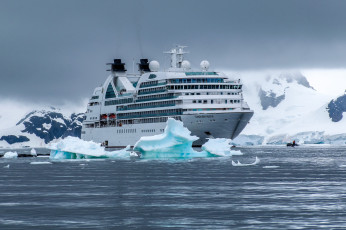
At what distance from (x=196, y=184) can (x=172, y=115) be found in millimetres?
84201

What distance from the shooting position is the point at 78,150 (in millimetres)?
76562

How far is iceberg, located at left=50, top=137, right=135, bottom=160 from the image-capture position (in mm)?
76500

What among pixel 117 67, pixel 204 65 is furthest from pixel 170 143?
pixel 117 67

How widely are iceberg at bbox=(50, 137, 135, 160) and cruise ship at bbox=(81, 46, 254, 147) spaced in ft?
126

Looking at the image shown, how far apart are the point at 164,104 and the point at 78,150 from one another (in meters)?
55.0

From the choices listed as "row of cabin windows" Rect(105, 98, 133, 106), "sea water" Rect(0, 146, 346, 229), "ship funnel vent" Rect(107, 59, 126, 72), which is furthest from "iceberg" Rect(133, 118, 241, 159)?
"ship funnel vent" Rect(107, 59, 126, 72)

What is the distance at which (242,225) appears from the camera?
2544cm

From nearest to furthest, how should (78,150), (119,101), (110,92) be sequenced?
(78,150), (119,101), (110,92)

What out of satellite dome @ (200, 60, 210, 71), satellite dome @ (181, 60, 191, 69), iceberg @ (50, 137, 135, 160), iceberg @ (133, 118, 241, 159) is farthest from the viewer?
satellite dome @ (181, 60, 191, 69)

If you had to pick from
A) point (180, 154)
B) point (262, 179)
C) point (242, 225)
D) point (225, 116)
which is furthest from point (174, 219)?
point (225, 116)

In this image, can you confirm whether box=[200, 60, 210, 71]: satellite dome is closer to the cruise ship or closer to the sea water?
the cruise ship

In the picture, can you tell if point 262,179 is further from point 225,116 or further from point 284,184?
point 225,116

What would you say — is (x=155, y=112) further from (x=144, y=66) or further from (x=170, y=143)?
(x=170, y=143)

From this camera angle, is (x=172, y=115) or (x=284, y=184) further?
(x=172, y=115)
